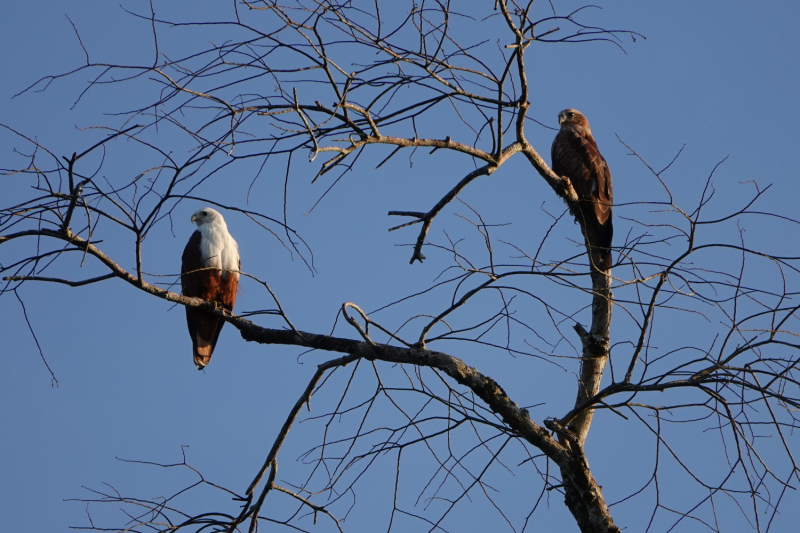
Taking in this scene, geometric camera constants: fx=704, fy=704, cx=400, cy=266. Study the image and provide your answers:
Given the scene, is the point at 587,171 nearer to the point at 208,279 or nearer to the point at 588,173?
the point at 588,173

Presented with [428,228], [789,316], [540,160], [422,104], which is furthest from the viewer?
[540,160]

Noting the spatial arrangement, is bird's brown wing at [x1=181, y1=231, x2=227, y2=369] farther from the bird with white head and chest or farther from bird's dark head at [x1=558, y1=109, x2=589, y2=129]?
bird's dark head at [x1=558, y1=109, x2=589, y2=129]

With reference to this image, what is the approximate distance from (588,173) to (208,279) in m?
3.00

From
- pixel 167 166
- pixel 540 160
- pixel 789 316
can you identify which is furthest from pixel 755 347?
pixel 167 166

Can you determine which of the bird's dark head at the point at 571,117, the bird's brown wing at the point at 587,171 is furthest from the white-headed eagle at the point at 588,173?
the bird's dark head at the point at 571,117

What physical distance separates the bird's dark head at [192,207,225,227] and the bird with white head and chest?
103 mm

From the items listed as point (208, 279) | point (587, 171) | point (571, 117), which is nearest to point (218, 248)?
point (208, 279)

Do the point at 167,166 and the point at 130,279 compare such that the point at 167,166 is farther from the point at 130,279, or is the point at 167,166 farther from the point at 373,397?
the point at 373,397

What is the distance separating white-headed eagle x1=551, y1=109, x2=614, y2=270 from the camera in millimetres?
4828

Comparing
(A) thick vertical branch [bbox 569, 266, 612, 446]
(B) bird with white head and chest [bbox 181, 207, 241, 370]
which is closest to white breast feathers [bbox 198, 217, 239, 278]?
(B) bird with white head and chest [bbox 181, 207, 241, 370]

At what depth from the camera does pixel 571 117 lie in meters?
6.54

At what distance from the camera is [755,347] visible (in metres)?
2.40

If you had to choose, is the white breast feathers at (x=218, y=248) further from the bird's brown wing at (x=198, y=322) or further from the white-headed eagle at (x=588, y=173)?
the white-headed eagle at (x=588, y=173)

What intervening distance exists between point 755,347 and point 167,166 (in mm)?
2035
